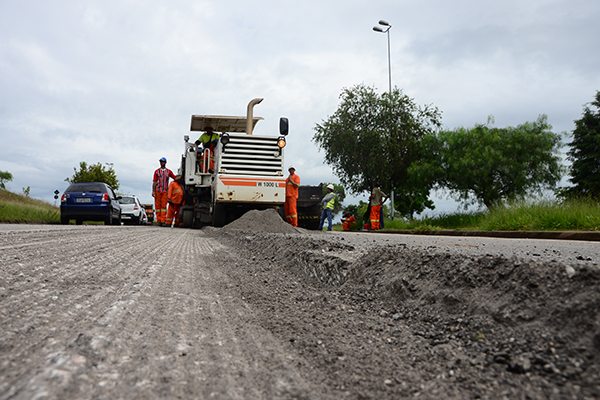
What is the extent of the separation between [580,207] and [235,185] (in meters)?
9.08

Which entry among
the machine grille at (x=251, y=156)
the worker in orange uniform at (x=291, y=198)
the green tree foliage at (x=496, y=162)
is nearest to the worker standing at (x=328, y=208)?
the worker in orange uniform at (x=291, y=198)

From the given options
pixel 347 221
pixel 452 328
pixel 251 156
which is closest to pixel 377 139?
pixel 347 221

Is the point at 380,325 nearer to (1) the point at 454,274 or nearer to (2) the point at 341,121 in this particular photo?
(1) the point at 454,274

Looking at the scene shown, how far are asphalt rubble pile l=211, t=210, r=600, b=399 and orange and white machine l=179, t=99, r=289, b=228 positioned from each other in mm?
9585

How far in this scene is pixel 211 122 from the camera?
14312mm

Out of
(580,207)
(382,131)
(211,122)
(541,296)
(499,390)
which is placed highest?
(382,131)

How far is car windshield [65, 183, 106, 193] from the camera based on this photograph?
15742 millimetres

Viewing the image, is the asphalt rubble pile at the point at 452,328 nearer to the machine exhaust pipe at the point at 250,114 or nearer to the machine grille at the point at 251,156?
the machine grille at the point at 251,156

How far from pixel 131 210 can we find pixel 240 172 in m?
12.3

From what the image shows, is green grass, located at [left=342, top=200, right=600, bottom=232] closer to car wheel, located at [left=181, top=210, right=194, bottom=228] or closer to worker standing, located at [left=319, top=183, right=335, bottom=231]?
worker standing, located at [left=319, top=183, right=335, bottom=231]

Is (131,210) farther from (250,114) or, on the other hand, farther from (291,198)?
(291,198)

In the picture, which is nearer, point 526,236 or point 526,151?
point 526,236

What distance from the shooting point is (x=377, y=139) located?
934 inches

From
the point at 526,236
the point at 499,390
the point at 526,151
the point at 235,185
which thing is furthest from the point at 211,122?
the point at 526,151
